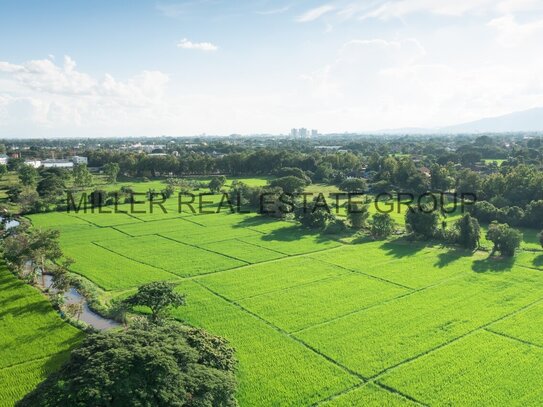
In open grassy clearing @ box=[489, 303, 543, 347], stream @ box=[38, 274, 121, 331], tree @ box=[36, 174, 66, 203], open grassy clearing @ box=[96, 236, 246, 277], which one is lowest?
stream @ box=[38, 274, 121, 331]

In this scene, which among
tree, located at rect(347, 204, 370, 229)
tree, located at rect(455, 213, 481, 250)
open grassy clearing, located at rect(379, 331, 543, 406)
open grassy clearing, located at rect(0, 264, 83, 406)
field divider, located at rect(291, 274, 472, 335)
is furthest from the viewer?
tree, located at rect(347, 204, 370, 229)

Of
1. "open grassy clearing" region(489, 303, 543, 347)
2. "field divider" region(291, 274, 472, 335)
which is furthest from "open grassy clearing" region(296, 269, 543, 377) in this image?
"open grassy clearing" region(489, 303, 543, 347)

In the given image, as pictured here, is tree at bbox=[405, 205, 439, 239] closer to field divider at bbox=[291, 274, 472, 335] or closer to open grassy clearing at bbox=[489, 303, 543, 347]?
field divider at bbox=[291, 274, 472, 335]

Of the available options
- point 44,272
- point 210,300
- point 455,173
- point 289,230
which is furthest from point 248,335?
point 455,173

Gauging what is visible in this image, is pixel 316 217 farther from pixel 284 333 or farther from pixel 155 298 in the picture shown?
pixel 155 298

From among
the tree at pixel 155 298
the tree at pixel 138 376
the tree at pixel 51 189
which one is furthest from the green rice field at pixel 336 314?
the tree at pixel 51 189

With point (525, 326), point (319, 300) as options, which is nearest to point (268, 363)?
point (319, 300)
